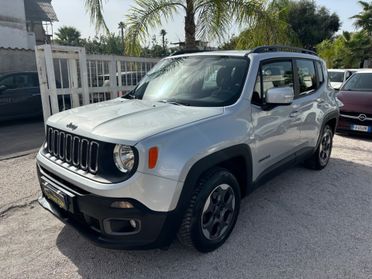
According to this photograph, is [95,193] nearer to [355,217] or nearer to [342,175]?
[355,217]

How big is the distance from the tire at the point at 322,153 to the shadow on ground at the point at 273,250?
0.96m

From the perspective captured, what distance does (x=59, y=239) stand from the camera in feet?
10.3

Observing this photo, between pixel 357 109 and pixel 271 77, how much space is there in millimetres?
4620

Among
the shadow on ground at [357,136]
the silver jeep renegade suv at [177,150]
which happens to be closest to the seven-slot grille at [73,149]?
the silver jeep renegade suv at [177,150]

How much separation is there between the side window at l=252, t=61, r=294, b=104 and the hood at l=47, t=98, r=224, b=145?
594 mm

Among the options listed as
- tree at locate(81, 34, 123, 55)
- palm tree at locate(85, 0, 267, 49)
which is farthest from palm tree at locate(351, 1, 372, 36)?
palm tree at locate(85, 0, 267, 49)

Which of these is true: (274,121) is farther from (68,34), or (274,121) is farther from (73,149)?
(68,34)

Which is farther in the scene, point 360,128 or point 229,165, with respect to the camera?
point 360,128

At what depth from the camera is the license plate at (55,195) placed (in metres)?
2.59

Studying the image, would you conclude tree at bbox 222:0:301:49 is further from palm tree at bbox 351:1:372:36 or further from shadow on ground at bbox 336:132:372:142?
palm tree at bbox 351:1:372:36

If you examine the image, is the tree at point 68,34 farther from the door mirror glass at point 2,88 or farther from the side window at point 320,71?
the side window at point 320,71

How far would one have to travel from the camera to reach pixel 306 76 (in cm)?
442

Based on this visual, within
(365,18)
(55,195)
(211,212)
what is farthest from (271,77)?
(365,18)

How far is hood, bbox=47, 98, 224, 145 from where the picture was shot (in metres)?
2.41
